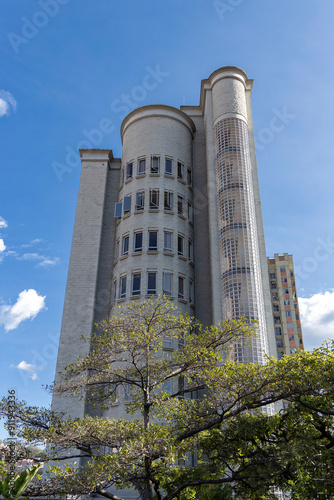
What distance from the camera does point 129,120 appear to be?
3691 cm

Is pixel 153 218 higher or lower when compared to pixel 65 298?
higher

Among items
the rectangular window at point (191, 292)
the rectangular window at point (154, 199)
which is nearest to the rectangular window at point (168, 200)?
the rectangular window at point (154, 199)

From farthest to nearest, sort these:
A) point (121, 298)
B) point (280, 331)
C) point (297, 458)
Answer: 1. point (280, 331)
2. point (121, 298)
3. point (297, 458)

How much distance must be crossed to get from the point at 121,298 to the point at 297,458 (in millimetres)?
20089

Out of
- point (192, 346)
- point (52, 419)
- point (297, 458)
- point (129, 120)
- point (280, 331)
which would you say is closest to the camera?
point (297, 458)

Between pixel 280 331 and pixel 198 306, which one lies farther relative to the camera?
pixel 280 331

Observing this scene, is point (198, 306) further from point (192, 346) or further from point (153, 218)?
point (192, 346)

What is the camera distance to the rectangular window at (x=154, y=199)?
32188 millimetres

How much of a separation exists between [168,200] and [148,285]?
7.37 m

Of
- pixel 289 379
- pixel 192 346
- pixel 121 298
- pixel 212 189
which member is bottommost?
pixel 289 379

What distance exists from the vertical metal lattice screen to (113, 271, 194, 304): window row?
296 centimetres

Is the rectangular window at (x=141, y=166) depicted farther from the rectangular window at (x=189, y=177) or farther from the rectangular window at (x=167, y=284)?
the rectangular window at (x=167, y=284)

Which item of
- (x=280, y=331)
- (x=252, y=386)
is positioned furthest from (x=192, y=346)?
(x=280, y=331)

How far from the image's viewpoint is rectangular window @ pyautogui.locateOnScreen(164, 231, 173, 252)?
30906mm
